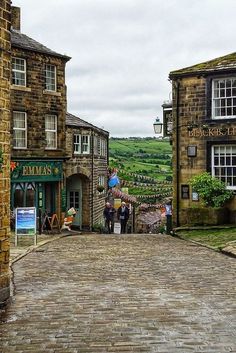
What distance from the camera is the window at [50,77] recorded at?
27.4 m

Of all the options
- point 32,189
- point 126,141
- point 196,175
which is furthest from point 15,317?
point 126,141

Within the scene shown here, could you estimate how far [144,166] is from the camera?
7750cm

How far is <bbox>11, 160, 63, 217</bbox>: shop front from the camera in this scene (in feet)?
84.5

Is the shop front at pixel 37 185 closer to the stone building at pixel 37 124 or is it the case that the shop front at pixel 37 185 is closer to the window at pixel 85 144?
the stone building at pixel 37 124

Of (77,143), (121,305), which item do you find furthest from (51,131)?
(121,305)

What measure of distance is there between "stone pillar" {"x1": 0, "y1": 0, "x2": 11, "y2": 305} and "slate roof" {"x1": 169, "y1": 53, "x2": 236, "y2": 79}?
1603 cm

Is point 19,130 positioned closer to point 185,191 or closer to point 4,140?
point 185,191

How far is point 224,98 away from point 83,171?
1178 cm

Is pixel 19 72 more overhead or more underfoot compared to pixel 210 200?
more overhead

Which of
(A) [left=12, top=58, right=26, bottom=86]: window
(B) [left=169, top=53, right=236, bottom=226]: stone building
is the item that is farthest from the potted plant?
(A) [left=12, top=58, right=26, bottom=86]: window

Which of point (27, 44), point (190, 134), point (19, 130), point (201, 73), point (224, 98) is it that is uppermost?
point (27, 44)

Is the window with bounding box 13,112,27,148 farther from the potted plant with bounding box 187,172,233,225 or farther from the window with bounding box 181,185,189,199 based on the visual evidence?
the potted plant with bounding box 187,172,233,225

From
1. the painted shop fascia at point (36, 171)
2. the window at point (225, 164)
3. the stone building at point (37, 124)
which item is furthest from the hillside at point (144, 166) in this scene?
the window at point (225, 164)

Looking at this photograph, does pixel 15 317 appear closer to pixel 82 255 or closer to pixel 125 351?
pixel 125 351
